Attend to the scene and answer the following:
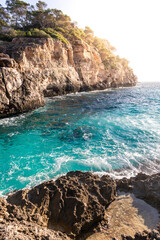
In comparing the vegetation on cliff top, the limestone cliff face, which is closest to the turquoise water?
the limestone cliff face

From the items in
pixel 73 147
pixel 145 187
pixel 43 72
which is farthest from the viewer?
pixel 43 72

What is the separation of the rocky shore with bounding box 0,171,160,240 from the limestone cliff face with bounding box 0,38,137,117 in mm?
13893

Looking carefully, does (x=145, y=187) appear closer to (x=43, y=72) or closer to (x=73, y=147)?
(x=73, y=147)

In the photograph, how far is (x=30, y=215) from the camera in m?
3.46

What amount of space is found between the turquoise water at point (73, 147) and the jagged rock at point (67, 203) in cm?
228

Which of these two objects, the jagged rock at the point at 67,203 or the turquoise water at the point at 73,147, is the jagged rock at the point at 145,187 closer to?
the jagged rock at the point at 67,203

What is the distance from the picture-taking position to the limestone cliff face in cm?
1620

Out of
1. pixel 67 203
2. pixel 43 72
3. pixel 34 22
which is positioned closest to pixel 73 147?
pixel 67 203

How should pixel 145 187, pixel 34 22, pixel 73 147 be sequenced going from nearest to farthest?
pixel 145 187, pixel 73 147, pixel 34 22

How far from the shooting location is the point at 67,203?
403cm

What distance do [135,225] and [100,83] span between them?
45.5m

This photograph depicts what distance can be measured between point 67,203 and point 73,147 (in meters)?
5.67

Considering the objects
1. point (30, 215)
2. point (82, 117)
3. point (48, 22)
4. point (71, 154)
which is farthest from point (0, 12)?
point (30, 215)

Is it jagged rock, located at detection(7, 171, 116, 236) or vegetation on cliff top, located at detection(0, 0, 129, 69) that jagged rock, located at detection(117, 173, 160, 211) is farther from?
vegetation on cliff top, located at detection(0, 0, 129, 69)
